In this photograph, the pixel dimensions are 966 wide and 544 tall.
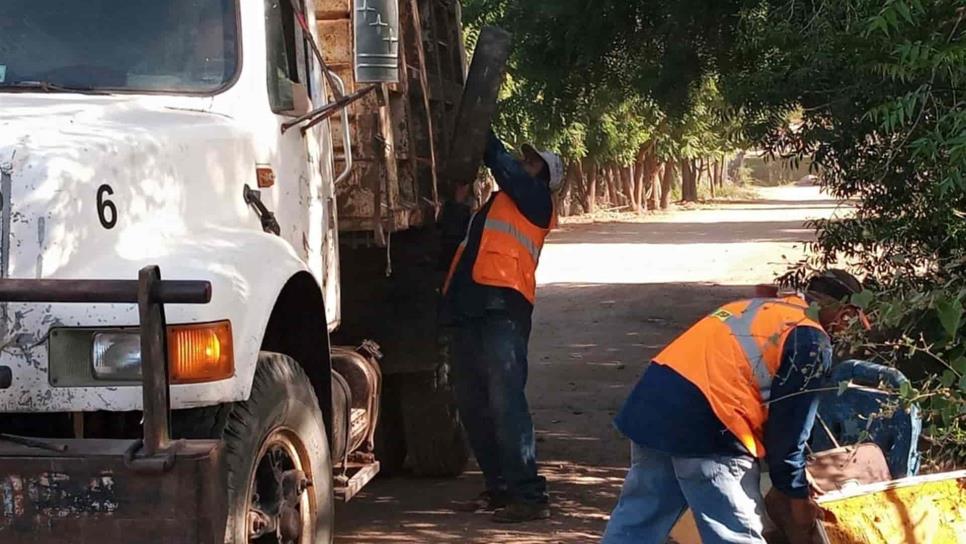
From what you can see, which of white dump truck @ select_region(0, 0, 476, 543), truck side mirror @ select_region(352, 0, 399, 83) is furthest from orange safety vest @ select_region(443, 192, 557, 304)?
truck side mirror @ select_region(352, 0, 399, 83)

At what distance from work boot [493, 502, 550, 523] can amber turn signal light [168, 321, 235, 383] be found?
300 cm

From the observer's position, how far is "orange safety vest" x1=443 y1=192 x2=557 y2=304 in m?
6.70

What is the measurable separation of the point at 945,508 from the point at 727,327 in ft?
2.82

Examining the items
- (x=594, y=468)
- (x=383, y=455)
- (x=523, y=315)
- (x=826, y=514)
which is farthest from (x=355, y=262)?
(x=826, y=514)

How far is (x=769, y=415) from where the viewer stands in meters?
4.18

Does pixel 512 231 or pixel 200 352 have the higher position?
pixel 512 231

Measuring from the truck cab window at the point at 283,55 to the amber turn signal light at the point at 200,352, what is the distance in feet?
4.57

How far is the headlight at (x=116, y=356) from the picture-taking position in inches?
143

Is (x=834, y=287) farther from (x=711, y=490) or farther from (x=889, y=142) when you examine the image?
(x=889, y=142)

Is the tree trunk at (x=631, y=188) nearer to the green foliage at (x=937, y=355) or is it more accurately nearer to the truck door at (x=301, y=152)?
the truck door at (x=301, y=152)

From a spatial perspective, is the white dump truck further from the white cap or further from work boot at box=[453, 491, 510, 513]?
work boot at box=[453, 491, 510, 513]

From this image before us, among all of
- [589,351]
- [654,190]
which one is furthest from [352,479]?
[654,190]

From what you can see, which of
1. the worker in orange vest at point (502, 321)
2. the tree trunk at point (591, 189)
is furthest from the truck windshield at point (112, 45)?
the tree trunk at point (591, 189)

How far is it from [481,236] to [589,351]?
6.01 metres
